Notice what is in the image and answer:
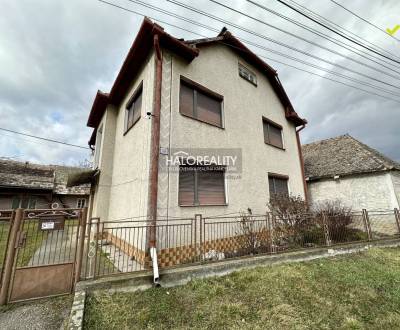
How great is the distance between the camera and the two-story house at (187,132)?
20.9 ft

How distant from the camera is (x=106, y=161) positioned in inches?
389

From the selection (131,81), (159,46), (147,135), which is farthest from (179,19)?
(147,135)

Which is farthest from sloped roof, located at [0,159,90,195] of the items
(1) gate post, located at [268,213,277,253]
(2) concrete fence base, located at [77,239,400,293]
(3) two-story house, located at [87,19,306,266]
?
(1) gate post, located at [268,213,277,253]

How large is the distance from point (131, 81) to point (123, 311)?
8409 mm

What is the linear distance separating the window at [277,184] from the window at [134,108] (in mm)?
6896

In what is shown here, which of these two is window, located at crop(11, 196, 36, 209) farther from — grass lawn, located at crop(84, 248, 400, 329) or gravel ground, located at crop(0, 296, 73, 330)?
grass lawn, located at crop(84, 248, 400, 329)

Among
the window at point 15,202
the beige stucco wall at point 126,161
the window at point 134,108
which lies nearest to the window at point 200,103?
the beige stucco wall at point 126,161

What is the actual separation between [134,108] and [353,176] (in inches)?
538

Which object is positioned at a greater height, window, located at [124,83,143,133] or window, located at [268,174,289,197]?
window, located at [124,83,143,133]

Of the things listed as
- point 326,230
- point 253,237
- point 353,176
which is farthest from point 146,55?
point 353,176

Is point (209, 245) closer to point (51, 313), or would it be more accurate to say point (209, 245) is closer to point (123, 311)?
point (123, 311)

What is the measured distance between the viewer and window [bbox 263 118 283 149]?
37.0 ft

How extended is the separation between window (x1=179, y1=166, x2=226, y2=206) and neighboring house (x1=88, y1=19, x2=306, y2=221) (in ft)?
0.11

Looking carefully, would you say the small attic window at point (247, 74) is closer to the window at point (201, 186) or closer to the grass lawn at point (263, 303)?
the window at point (201, 186)
